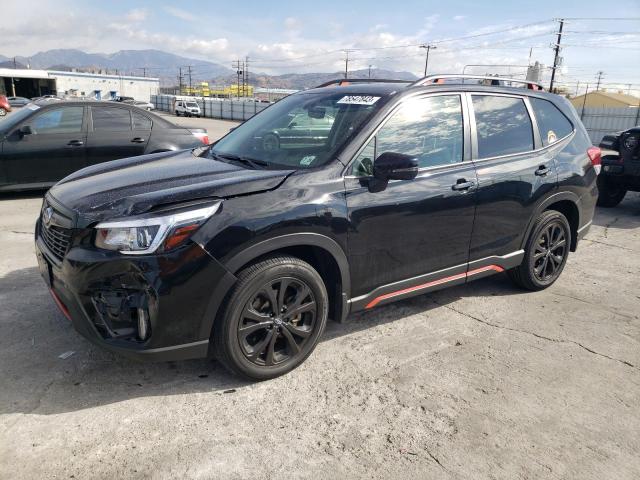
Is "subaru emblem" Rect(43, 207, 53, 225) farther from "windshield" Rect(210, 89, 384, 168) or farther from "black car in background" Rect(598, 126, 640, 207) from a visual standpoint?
"black car in background" Rect(598, 126, 640, 207)

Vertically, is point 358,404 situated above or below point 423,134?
below

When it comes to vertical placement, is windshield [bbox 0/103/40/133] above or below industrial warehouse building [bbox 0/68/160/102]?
below

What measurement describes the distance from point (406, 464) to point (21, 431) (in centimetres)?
192

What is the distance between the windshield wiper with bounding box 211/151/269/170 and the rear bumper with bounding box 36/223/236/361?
3.02ft

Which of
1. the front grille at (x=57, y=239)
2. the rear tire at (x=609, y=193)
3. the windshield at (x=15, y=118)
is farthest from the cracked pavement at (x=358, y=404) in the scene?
the rear tire at (x=609, y=193)

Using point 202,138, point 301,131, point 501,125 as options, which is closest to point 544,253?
point 501,125

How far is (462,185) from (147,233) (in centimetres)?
224

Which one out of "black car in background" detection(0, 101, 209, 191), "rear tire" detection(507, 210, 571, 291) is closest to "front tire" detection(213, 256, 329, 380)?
"rear tire" detection(507, 210, 571, 291)

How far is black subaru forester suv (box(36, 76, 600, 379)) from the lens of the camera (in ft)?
8.65

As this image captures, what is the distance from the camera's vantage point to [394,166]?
3.10 m

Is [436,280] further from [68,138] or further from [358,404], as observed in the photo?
[68,138]

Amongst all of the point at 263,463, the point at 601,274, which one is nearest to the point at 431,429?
the point at 263,463

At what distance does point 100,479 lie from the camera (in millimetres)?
2236

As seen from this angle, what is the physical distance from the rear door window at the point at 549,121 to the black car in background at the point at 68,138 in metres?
5.74
